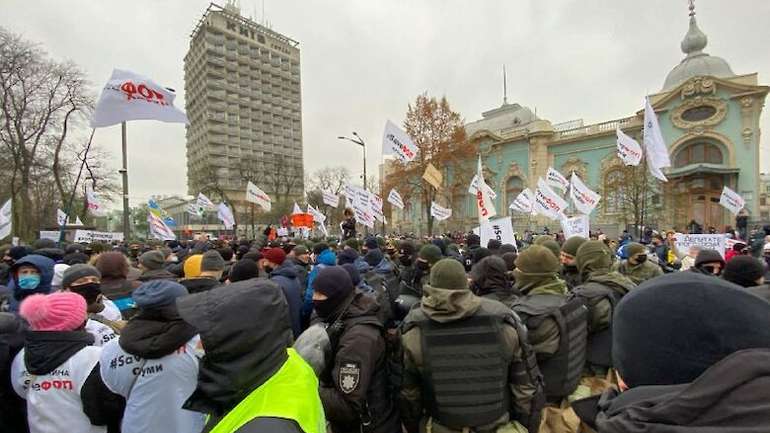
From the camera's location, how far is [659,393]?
101cm

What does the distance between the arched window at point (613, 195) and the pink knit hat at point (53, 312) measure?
1262 inches

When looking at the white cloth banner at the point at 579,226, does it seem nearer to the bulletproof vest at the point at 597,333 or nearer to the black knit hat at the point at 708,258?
the black knit hat at the point at 708,258

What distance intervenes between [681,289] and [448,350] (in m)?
1.82

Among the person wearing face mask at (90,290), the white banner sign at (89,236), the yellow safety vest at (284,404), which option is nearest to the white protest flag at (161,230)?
the white banner sign at (89,236)

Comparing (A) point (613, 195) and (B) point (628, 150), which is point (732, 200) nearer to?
(B) point (628, 150)

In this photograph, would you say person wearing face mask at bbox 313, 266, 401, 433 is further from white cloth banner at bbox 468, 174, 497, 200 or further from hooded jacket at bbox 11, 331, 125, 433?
white cloth banner at bbox 468, 174, 497, 200

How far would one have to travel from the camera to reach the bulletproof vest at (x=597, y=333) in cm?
372

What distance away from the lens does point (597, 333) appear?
12.4ft

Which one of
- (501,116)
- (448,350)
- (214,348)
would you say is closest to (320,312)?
(448,350)

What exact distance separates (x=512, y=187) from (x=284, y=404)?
137ft

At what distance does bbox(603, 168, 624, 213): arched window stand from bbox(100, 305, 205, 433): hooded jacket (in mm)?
31764

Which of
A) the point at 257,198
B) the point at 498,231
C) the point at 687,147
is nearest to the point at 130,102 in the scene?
the point at 498,231

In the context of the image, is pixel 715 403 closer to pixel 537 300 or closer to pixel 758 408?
pixel 758 408

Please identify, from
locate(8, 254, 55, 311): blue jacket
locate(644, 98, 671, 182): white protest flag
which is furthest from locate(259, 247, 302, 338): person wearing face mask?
locate(644, 98, 671, 182): white protest flag
